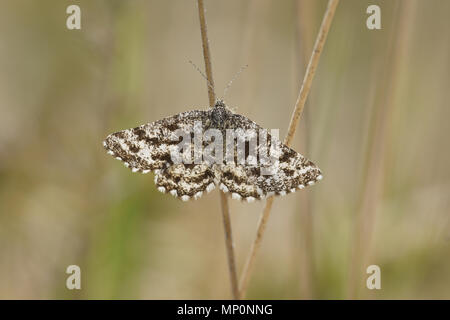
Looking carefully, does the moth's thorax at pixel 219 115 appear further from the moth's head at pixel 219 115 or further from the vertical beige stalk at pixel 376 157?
the vertical beige stalk at pixel 376 157

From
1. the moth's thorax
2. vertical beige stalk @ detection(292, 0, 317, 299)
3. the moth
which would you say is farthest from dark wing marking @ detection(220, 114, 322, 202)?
vertical beige stalk @ detection(292, 0, 317, 299)

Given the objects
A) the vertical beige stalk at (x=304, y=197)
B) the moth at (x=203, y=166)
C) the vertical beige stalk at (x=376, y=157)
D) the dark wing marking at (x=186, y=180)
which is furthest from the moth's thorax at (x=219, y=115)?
the vertical beige stalk at (x=376, y=157)

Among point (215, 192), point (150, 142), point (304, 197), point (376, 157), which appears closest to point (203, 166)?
point (150, 142)

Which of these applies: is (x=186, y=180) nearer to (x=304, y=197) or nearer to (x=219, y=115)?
(x=219, y=115)

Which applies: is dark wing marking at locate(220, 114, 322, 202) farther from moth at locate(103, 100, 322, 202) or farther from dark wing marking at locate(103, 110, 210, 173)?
dark wing marking at locate(103, 110, 210, 173)

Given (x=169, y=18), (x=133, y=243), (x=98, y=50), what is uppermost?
(x=169, y=18)

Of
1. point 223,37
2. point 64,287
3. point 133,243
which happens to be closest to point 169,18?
point 223,37

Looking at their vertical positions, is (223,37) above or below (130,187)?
A: above

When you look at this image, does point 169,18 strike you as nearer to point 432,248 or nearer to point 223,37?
point 223,37
